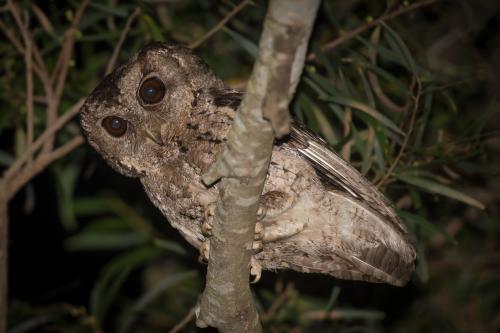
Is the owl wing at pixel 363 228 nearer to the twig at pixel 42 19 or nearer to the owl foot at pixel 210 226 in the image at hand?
the owl foot at pixel 210 226

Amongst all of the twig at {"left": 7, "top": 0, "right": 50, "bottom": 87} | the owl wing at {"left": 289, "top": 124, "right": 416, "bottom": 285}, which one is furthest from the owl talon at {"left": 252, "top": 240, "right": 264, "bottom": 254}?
the twig at {"left": 7, "top": 0, "right": 50, "bottom": 87}

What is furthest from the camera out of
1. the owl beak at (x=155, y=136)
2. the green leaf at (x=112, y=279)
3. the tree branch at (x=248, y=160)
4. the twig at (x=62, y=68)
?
the green leaf at (x=112, y=279)

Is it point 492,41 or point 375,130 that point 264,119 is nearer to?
point 375,130

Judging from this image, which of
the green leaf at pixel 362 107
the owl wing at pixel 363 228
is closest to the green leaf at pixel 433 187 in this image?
the green leaf at pixel 362 107

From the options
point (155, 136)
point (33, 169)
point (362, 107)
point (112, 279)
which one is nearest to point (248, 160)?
point (155, 136)

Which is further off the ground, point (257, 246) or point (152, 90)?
point (152, 90)

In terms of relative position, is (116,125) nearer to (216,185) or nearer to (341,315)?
(216,185)

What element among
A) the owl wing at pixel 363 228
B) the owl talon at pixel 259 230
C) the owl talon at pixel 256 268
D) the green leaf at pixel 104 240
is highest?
the owl wing at pixel 363 228
